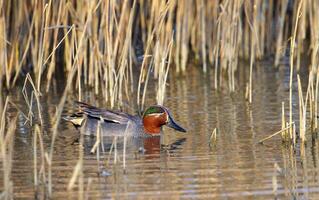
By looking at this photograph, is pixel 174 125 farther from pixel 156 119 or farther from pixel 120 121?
pixel 120 121

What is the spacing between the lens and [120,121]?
1052cm

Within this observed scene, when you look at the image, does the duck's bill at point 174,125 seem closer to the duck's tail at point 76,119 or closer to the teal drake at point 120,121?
the teal drake at point 120,121

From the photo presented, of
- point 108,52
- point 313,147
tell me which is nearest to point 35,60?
point 108,52

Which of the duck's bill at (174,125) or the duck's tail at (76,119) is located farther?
the duck's tail at (76,119)

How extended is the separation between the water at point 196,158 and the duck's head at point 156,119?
0.15 m

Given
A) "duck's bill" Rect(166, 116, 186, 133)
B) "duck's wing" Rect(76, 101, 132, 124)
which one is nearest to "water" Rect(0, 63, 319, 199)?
"duck's bill" Rect(166, 116, 186, 133)

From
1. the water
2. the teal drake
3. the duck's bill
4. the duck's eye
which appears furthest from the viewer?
the duck's eye

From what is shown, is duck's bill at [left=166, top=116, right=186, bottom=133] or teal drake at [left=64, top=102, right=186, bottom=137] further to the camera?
teal drake at [left=64, top=102, right=186, bottom=137]

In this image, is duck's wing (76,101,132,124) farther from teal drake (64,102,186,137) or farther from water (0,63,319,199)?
water (0,63,319,199)

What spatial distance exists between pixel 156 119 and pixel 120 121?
39 cm

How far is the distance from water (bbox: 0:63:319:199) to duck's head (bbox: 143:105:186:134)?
0.15m

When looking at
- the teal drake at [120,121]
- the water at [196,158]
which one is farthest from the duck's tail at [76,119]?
the water at [196,158]

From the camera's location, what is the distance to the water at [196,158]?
7367 mm

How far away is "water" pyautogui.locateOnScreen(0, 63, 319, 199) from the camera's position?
7367 mm
